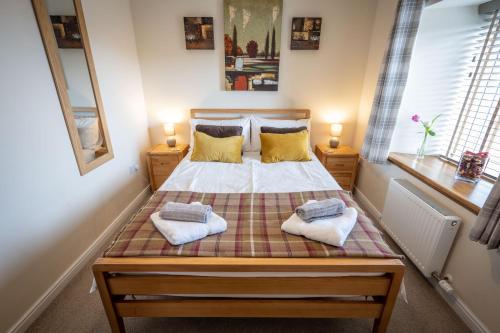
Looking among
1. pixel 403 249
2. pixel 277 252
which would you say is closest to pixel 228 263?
pixel 277 252

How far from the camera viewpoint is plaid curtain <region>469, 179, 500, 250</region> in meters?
1.16

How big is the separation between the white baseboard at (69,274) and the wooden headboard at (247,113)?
135cm

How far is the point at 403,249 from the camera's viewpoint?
191 cm

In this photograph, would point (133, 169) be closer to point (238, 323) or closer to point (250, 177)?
point (250, 177)

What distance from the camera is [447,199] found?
5.33 feet

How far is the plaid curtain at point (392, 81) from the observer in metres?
1.90

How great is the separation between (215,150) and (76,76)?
1.30m

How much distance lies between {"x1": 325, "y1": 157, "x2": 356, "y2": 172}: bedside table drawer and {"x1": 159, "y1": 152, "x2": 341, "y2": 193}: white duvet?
39 centimetres

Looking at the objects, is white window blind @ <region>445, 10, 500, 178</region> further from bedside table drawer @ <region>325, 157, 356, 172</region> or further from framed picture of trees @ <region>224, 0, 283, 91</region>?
framed picture of trees @ <region>224, 0, 283, 91</region>

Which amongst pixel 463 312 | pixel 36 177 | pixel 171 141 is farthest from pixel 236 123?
pixel 463 312

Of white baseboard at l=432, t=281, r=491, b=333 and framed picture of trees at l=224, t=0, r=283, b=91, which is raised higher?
framed picture of trees at l=224, t=0, r=283, b=91

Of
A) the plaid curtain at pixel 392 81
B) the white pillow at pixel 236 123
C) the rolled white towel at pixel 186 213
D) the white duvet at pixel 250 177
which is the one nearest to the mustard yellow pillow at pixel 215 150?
the white duvet at pixel 250 177

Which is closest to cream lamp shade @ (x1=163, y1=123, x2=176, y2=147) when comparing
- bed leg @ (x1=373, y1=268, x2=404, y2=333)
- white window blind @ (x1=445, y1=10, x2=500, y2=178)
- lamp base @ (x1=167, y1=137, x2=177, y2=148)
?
lamp base @ (x1=167, y1=137, x2=177, y2=148)

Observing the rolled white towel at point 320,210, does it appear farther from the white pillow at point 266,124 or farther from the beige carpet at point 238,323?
the white pillow at point 266,124
